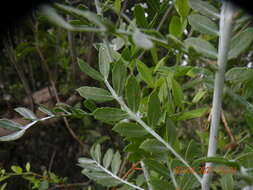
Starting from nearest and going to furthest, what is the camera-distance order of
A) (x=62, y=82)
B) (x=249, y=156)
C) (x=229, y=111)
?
1. (x=249, y=156)
2. (x=62, y=82)
3. (x=229, y=111)

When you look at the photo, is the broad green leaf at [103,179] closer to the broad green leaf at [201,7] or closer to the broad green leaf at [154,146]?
the broad green leaf at [154,146]

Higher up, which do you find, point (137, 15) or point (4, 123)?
point (137, 15)

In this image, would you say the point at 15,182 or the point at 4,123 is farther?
the point at 15,182

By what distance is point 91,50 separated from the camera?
1017 mm

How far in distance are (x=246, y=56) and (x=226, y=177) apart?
0.63m

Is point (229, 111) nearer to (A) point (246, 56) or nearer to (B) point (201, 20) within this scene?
(A) point (246, 56)

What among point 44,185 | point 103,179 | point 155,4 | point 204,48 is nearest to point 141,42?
point 204,48

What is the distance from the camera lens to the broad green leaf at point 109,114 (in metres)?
0.34

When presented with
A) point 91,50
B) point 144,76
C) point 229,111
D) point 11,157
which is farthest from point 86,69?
point 229,111

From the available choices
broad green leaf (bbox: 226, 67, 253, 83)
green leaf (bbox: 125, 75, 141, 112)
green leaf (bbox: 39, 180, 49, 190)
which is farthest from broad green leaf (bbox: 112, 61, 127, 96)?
green leaf (bbox: 39, 180, 49, 190)

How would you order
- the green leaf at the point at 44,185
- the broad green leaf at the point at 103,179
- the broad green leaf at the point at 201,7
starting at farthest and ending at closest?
the green leaf at the point at 44,185 < the broad green leaf at the point at 103,179 < the broad green leaf at the point at 201,7

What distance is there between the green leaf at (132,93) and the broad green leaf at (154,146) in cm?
4

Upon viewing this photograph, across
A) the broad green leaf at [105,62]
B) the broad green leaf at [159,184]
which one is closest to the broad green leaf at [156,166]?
the broad green leaf at [159,184]

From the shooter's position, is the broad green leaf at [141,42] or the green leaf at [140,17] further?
the green leaf at [140,17]
